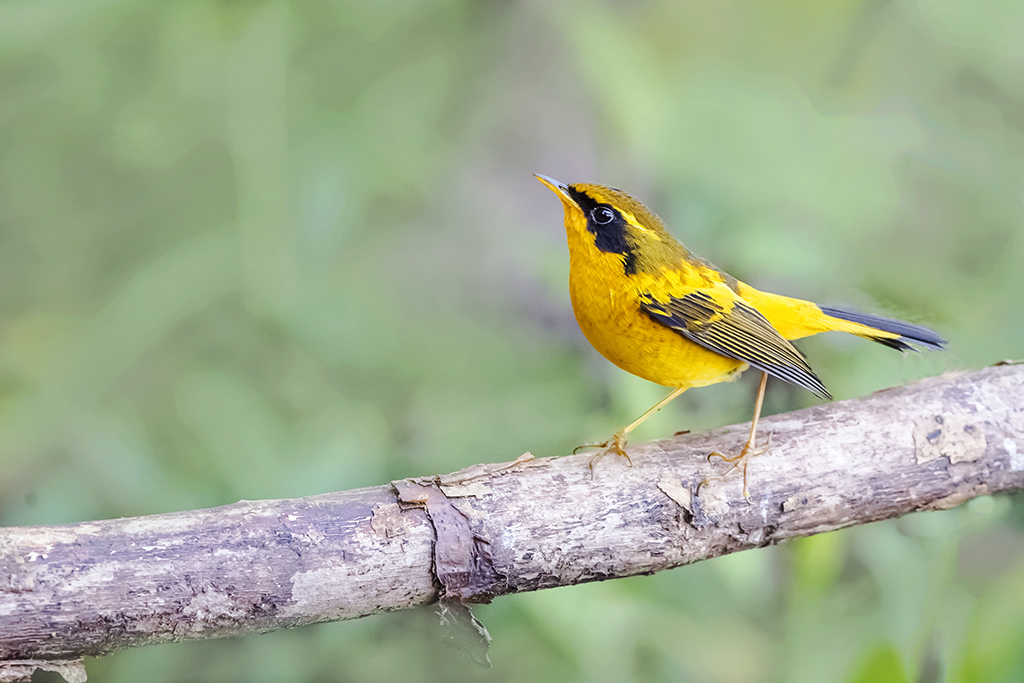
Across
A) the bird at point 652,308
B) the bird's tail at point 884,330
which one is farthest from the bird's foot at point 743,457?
the bird's tail at point 884,330

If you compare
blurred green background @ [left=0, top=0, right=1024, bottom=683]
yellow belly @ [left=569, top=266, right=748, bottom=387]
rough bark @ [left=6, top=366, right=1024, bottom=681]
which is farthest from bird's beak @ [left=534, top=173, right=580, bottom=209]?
blurred green background @ [left=0, top=0, right=1024, bottom=683]

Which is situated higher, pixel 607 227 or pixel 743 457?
pixel 607 227

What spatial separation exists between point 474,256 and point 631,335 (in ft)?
2.70

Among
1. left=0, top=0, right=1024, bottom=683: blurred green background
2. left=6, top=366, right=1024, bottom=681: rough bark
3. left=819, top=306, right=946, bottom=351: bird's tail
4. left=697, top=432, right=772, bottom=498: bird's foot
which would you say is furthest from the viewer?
left=0, top=0, right=1024, bottom=683: blurred green background

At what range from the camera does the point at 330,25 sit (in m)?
1.77

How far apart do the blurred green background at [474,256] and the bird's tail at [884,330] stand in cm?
14

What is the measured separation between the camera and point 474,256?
1.97 meters

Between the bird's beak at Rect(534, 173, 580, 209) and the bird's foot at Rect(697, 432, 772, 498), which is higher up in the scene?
the bird's beak at Rect(534, 173, 580, 209)

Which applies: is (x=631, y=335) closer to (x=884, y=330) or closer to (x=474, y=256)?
(x=884, y=330)

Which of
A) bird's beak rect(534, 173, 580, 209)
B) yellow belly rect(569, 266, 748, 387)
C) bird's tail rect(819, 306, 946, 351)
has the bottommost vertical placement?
yellow belly rect(569, 266, 748, 387)

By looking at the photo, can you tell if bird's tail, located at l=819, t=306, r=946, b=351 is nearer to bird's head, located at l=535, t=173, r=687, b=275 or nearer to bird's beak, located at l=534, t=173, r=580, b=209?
bird's head, located at l=535, t=173, r=687, b=275

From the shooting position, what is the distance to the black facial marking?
1.24 m

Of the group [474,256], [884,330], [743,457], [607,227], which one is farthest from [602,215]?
[474,256]

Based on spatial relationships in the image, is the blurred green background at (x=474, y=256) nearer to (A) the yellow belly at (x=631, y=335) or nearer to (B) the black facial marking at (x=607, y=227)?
(A) the yellow belly at (x=631, y=335)
